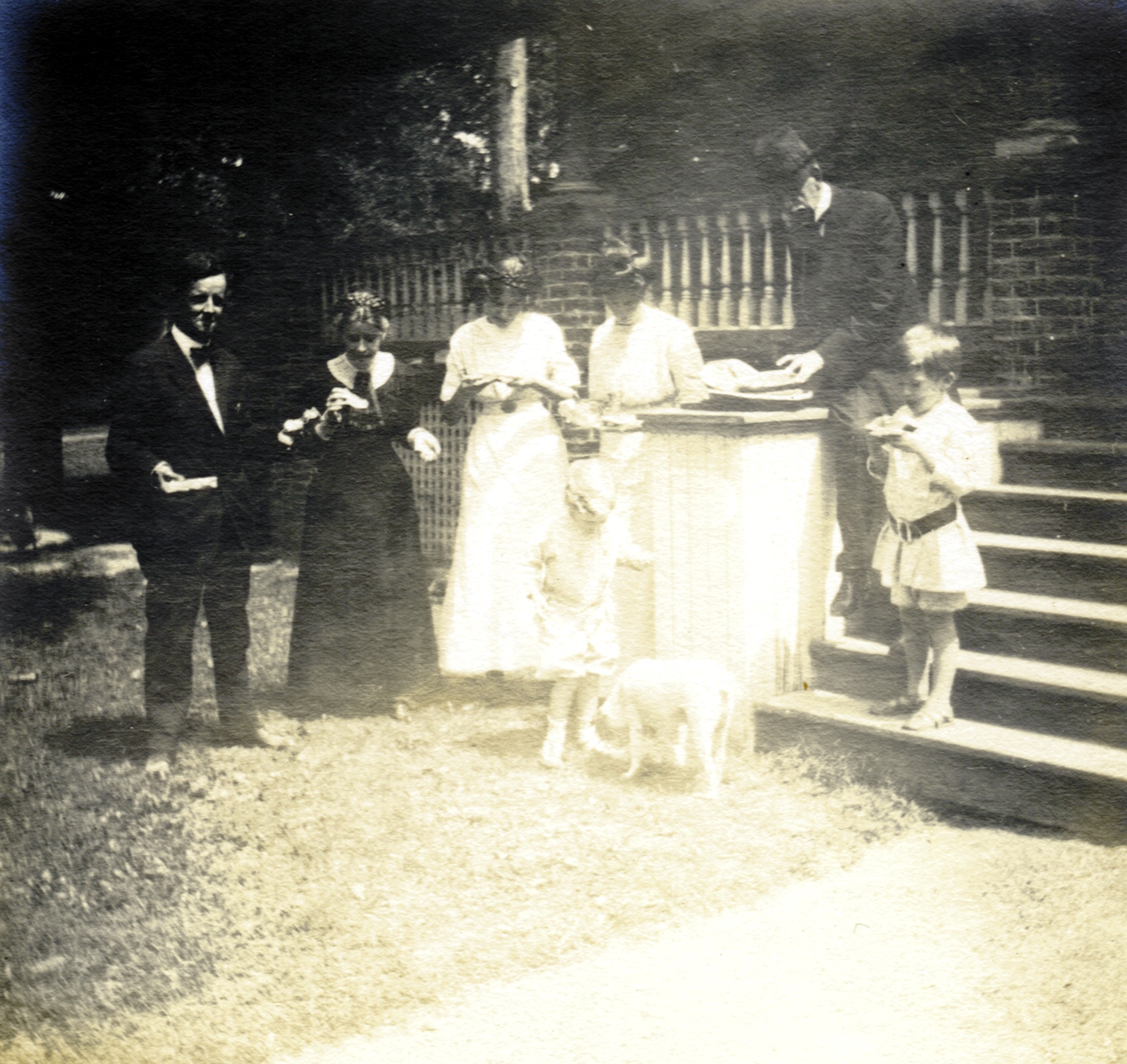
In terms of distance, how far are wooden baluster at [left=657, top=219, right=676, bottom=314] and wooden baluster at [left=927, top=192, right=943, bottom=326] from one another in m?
0.80

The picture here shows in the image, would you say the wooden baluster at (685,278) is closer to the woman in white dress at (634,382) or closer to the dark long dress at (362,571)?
the woman in white dress at (634,382)

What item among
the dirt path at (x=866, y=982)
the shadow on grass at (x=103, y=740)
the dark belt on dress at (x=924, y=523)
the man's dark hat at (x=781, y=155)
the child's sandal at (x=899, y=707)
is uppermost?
the man's dark hat at (x=781, y=155)

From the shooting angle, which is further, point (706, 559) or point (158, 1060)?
point (706, 559)

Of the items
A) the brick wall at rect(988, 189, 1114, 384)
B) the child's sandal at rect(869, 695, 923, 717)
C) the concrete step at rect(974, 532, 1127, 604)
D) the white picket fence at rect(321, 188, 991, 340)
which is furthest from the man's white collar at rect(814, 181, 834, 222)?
the child's sandal at rect(869, 695, 923, 717)

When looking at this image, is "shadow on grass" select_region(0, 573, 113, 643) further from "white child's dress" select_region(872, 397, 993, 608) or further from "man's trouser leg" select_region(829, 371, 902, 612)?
"white child's dress" select_region(872, 397, 993, 608)

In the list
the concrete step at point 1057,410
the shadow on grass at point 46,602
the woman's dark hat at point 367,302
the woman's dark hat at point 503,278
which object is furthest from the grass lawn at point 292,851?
the concrete step at point 1057,410

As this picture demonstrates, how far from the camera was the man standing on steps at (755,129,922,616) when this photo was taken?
3.29 metres

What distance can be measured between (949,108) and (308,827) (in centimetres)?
304

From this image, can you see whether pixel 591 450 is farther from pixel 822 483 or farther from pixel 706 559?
pixel 822 483

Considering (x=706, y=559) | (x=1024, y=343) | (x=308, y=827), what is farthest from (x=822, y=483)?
(x=308, y=827)

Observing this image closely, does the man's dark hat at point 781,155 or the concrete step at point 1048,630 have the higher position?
the man's dark hat at point 781,155

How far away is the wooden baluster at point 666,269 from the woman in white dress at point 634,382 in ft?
0.09

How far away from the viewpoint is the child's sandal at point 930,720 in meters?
3.38

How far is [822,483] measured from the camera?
349 cm
